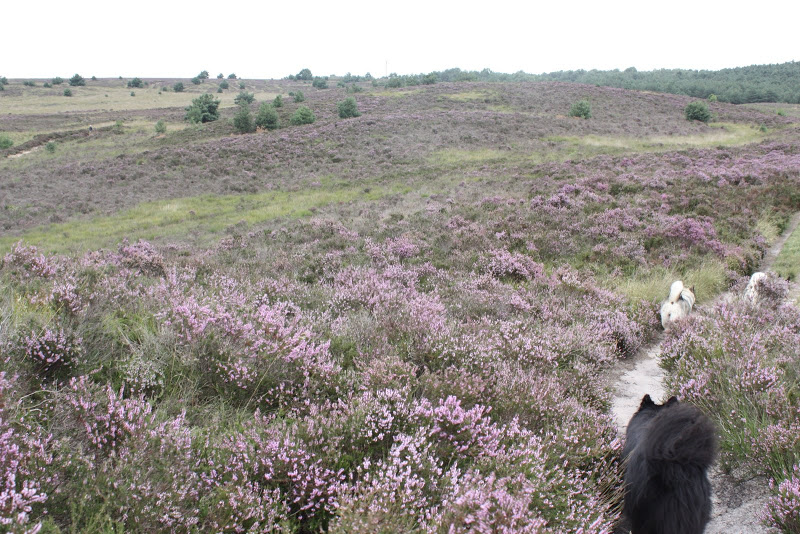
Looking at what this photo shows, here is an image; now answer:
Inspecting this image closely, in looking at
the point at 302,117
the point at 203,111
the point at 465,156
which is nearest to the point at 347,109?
the point at 302,117

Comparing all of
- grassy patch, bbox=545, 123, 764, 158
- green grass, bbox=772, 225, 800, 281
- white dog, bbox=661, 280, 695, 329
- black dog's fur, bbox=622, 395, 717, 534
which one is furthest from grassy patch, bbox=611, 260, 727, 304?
grassy patch, bbox=545, 123, 764, 158

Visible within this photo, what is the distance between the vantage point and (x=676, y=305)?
675 cm

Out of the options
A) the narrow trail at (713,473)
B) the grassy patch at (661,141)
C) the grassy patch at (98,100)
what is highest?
the grassy patch at (98,100)

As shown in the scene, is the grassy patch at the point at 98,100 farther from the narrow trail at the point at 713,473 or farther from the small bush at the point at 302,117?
the narrow trail at the point at 713,473

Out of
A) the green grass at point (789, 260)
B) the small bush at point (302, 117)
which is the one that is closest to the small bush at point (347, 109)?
the small bush at point (302, 117)

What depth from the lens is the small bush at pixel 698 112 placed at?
143 feet

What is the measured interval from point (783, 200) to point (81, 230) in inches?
1042

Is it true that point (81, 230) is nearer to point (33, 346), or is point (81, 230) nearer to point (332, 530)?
point (33, 346)

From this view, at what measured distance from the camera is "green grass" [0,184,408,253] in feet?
55.5

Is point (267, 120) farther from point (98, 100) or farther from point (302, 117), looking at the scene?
point (98, 100)

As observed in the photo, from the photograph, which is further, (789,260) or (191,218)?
(191,218)

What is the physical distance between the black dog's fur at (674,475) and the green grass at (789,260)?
7934 millimetres

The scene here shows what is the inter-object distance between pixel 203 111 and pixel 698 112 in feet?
168

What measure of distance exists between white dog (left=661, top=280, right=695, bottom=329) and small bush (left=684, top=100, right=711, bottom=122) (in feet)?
157
